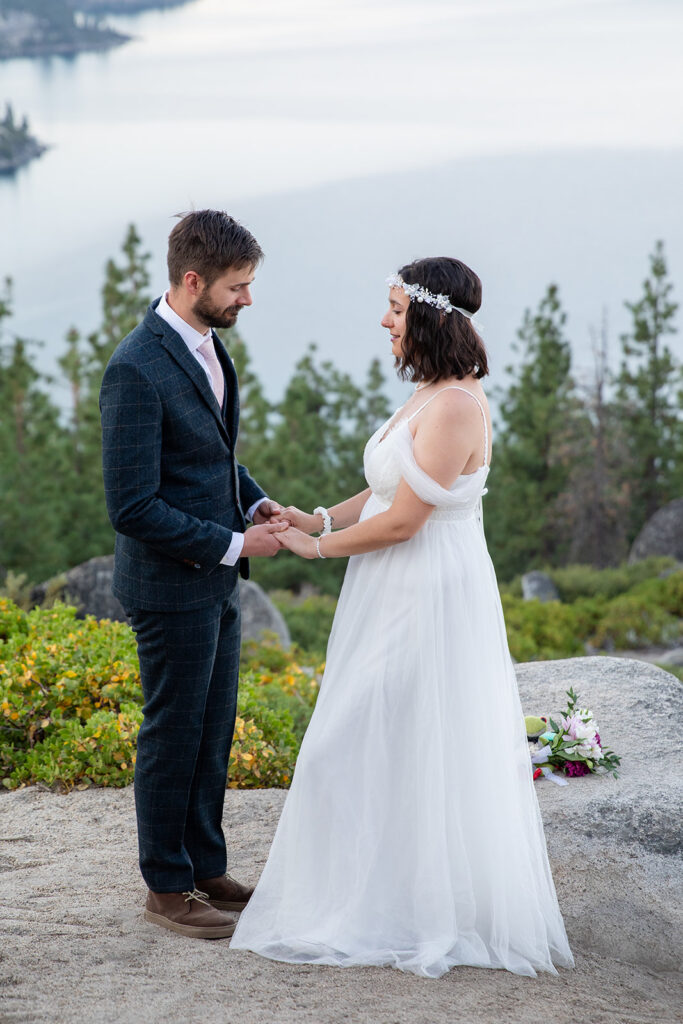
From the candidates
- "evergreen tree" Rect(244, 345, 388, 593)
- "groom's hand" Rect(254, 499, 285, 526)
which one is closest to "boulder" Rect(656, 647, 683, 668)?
"evergreen tree" Rect(244, 345, 388, 593)

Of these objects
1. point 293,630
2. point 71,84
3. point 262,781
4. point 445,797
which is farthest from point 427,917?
point 71,84

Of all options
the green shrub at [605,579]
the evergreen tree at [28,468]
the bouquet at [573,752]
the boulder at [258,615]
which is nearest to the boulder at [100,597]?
the boulder at [258,615]

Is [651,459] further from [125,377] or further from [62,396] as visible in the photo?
[125,377]

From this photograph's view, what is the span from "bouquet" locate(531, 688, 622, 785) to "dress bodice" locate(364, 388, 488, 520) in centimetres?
138

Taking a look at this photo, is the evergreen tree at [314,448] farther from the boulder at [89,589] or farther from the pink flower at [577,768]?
the pink flower at [577,768]

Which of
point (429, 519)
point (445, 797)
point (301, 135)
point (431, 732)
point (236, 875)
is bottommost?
point (236, 875)

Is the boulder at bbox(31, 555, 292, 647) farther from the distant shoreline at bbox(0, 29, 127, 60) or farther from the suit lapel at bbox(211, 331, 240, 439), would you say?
the distant shoreline at bbox(0, 29, 127, 60)

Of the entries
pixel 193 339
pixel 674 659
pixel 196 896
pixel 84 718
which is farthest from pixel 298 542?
pixel 674 659

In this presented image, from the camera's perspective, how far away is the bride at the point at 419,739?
10.1 ft

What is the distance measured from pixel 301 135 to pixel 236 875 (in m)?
67.2

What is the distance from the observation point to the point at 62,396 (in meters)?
18.3

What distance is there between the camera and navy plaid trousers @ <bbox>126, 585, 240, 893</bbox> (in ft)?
10.2

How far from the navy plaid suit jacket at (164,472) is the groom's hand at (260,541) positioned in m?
0.07

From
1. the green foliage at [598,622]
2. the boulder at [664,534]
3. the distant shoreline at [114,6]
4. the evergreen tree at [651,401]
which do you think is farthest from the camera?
the distant shoreline at [114,6]
